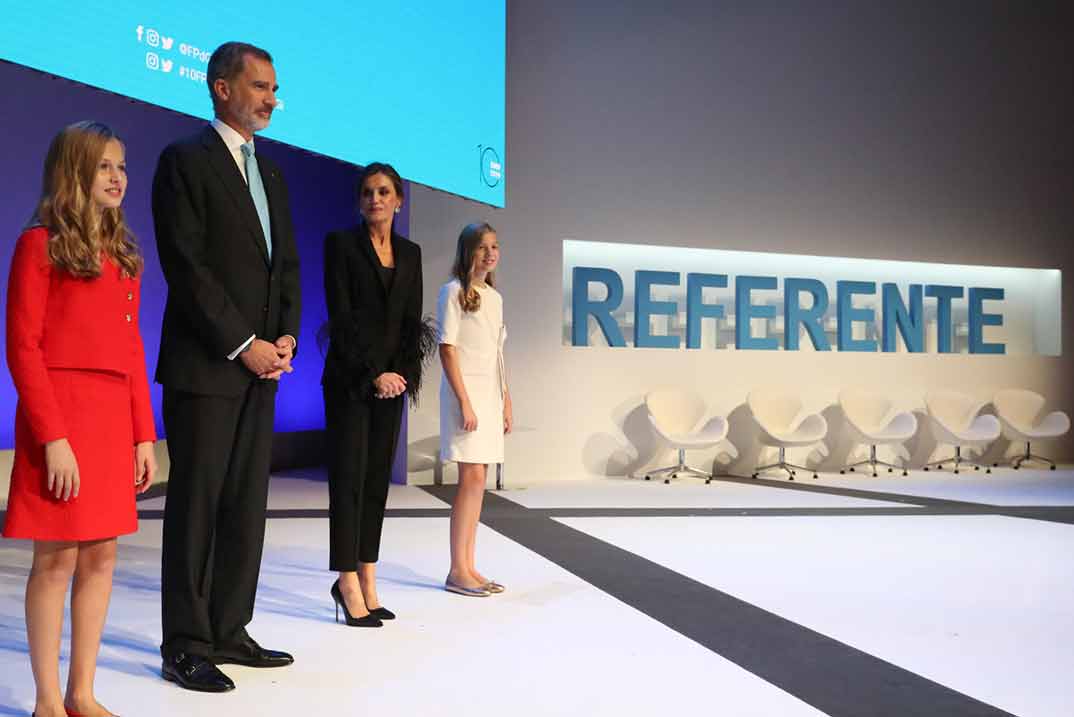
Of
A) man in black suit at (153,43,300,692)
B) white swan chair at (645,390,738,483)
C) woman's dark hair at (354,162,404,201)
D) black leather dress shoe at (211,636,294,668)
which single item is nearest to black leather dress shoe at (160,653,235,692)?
man in black suit at (153,43,300,692)

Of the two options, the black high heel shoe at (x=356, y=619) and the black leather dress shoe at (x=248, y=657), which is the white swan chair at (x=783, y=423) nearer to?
the black high heel shoe at (x=356, y=619)

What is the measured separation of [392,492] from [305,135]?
3433 millimetres

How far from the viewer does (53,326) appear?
2.00 m

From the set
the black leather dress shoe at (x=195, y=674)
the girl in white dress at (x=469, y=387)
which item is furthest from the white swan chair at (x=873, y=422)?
the black leather dress shoe at (x=195, y=674)

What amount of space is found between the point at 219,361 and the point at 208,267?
235 mm

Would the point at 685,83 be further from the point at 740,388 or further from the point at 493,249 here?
the point at 493,249

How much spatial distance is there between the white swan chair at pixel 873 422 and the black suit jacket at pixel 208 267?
7.89 m

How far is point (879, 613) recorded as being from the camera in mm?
3354

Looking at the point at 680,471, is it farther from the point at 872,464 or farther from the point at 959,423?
the point at 959,423

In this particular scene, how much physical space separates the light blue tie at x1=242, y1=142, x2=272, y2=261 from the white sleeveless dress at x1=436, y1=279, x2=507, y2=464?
112cm

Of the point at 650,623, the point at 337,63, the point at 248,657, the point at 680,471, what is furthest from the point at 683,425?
the point at 248,657

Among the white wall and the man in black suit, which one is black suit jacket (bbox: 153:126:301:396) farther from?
the white wall

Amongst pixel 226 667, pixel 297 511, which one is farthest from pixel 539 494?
pixel 226 667

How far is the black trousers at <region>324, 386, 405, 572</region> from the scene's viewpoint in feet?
10.2
